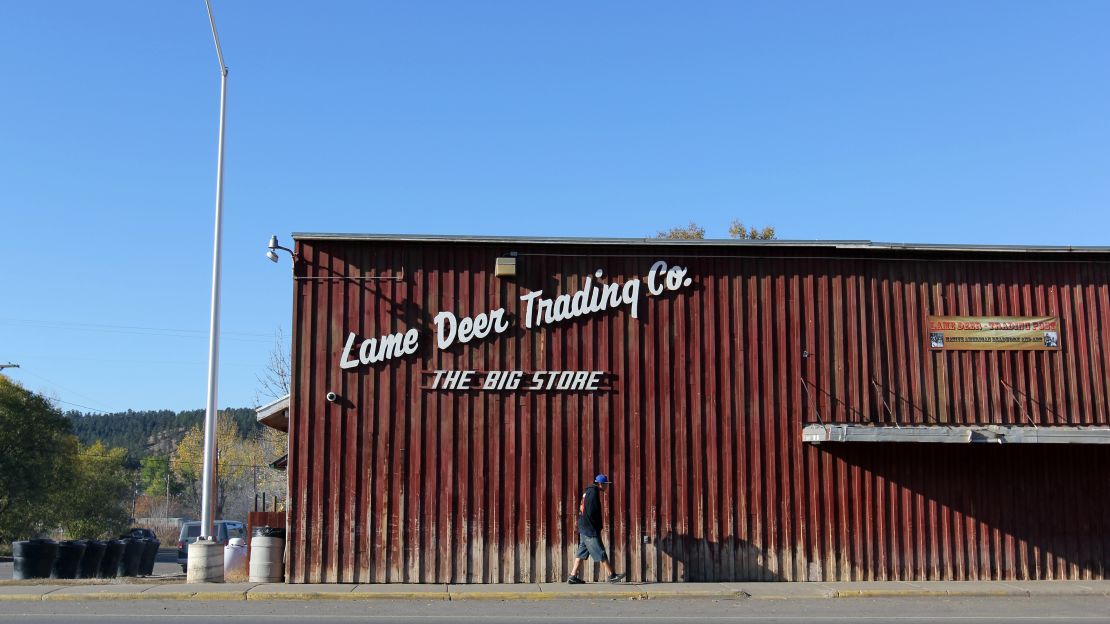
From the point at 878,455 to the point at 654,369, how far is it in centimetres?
425

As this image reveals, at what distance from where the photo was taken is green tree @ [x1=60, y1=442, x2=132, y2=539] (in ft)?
167

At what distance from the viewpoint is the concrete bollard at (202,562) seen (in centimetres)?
1669

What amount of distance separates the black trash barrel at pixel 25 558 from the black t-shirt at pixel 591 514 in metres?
10.7

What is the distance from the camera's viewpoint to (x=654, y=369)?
1761 cm

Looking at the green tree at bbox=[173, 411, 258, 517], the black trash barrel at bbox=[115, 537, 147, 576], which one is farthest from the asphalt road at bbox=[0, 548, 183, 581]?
the green tree at bbox=[173, 411, 258, 517]

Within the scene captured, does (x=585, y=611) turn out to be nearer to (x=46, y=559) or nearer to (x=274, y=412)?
(x=274, y=412)

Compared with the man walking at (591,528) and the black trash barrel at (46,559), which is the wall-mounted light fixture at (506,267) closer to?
the man walking at (591,528)

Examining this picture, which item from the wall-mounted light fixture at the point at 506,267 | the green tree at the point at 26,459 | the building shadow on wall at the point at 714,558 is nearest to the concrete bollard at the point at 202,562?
the wall-mounted light fixture at the point at 506,267

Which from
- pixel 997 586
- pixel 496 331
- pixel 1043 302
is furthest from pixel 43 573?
pixel 1043 302

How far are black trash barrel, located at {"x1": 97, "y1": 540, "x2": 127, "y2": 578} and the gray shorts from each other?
10534mm

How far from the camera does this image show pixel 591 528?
16.2 m

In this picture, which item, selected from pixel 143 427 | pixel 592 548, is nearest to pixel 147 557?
pixel 592 548

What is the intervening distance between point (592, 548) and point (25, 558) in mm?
11039

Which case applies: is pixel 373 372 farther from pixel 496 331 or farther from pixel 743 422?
pixel 743 422
